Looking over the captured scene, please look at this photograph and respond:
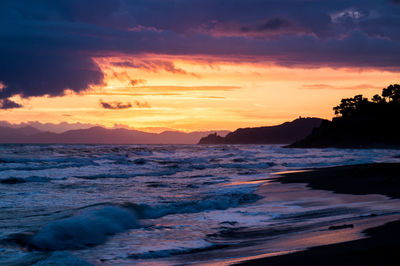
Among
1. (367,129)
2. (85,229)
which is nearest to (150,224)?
(85,229)

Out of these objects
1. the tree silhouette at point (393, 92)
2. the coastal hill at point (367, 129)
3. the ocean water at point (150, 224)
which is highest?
the tree silhouette at point (393, 92)

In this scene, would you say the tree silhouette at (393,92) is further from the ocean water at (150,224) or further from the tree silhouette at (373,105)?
the ocean water at (150,224)

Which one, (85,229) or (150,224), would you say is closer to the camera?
(85,229)

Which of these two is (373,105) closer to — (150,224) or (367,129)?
(367,129)

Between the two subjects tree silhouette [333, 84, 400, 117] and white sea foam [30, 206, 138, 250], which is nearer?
white sea foam [30, 206, 138, 250]

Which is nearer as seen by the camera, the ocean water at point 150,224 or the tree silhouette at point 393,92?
the ocean water at point 150,224

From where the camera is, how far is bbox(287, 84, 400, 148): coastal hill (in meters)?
99.4

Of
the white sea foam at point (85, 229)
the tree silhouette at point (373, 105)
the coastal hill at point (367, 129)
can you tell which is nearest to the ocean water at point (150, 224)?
the white sea foam at point (85, 229)

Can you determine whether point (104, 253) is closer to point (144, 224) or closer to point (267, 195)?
point (144, 224)

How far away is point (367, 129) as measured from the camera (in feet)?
341

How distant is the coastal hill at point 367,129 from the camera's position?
326 feet

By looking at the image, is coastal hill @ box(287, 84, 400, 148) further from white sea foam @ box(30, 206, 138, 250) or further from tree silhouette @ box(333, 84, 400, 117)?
white sea foam @ box(30, 206, 138, 250)

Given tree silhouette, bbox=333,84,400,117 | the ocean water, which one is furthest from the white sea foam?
tree silhouette, bbox=333,84,400,117

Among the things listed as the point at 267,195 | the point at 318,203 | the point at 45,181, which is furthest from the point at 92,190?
the point at 318,203
